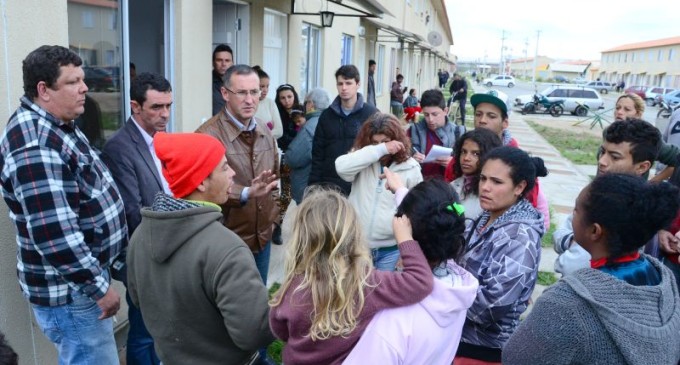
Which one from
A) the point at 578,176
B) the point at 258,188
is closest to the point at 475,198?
the point at 258,188

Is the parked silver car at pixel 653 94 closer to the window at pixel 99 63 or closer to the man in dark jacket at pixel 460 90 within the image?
the man in dark jacket at pixel 460 90

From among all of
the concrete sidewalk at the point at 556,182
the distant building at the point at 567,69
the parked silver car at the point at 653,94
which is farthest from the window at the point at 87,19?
the distant building at the point at 567,69

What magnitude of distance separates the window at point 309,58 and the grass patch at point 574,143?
723cm

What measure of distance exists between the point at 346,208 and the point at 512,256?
77cm

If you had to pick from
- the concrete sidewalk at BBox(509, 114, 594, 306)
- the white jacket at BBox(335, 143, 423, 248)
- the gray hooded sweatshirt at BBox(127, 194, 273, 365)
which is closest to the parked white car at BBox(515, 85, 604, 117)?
the concrete sidewalk at BBox(509, 114, 594, 306)

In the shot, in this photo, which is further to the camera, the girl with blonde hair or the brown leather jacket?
the brown leather jacket

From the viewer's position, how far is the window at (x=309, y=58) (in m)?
8.83

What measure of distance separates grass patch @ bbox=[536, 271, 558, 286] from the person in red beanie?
13.2 feet

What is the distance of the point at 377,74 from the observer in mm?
16750

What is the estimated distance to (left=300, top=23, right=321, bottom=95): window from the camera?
8.83 metres

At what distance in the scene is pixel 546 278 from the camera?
5.32 m

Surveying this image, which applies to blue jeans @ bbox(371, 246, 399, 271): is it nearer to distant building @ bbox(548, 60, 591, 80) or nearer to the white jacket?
the white jacket

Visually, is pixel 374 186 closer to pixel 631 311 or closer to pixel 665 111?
pixel 631 311

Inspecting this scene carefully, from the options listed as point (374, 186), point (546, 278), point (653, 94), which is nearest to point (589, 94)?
point (653, 94)
